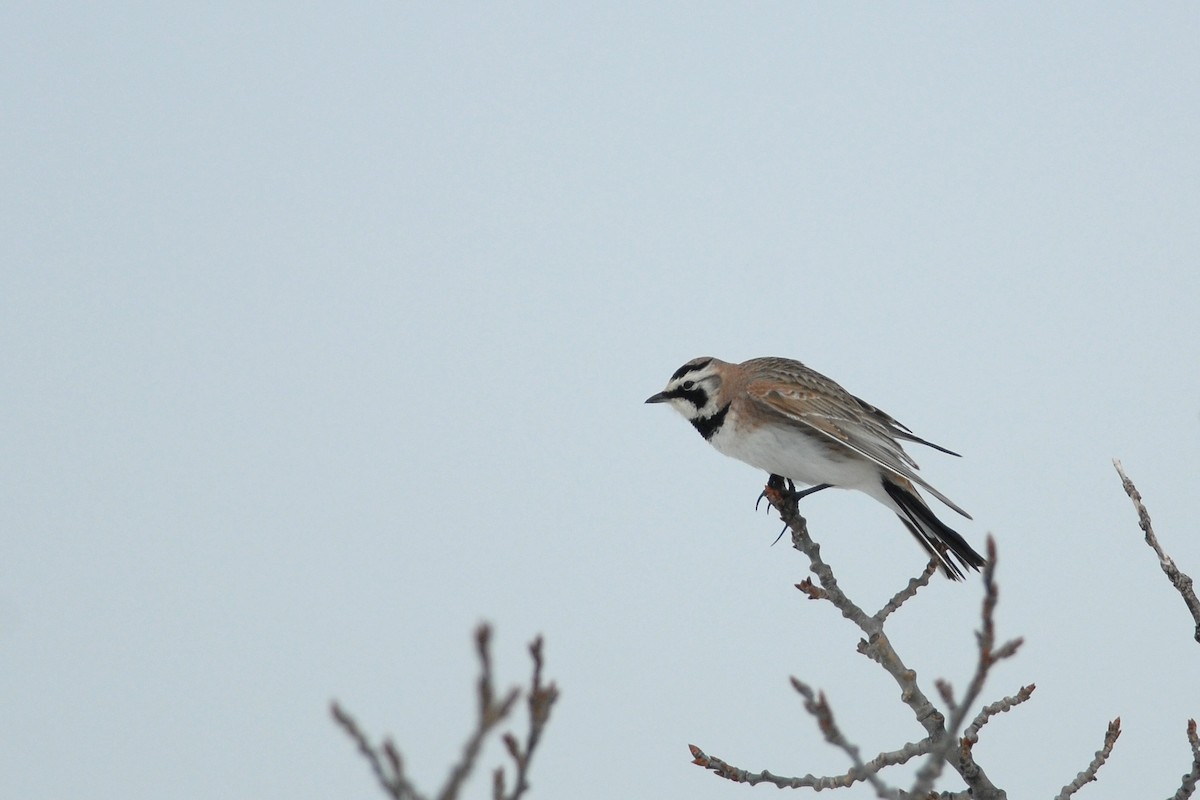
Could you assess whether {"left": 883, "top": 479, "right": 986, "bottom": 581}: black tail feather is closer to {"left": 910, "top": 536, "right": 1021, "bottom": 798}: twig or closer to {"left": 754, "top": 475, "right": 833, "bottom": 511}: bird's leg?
{"left": 754, "top": 475, "right": 833, "bottom": 511}: bird's leg

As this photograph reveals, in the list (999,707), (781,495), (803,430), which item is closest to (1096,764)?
(999,707)

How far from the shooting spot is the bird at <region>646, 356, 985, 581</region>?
351 inches

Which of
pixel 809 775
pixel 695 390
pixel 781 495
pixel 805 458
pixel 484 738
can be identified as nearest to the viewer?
pixel 484 738

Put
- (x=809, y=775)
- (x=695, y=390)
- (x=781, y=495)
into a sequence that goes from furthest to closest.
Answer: (x=695, y=390) < (x=781, y=495) < (x=809, y=775)

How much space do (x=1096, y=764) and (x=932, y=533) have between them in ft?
8.27

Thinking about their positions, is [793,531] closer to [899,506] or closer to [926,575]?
[926,575]

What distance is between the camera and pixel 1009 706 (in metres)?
6.19

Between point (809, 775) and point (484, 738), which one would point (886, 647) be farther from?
point (484, 738)

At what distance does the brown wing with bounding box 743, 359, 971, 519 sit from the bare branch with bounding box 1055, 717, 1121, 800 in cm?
267

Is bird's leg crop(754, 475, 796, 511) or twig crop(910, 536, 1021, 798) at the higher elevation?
bird's leg crop(754, 475, 796, 511)

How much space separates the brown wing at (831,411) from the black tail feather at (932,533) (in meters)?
0.18

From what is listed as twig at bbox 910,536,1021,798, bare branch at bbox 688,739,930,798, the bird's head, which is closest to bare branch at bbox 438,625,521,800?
twig at bbox 910,536,1021,798

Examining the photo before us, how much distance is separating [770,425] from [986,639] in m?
6.42

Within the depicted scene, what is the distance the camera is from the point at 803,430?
365 inches
